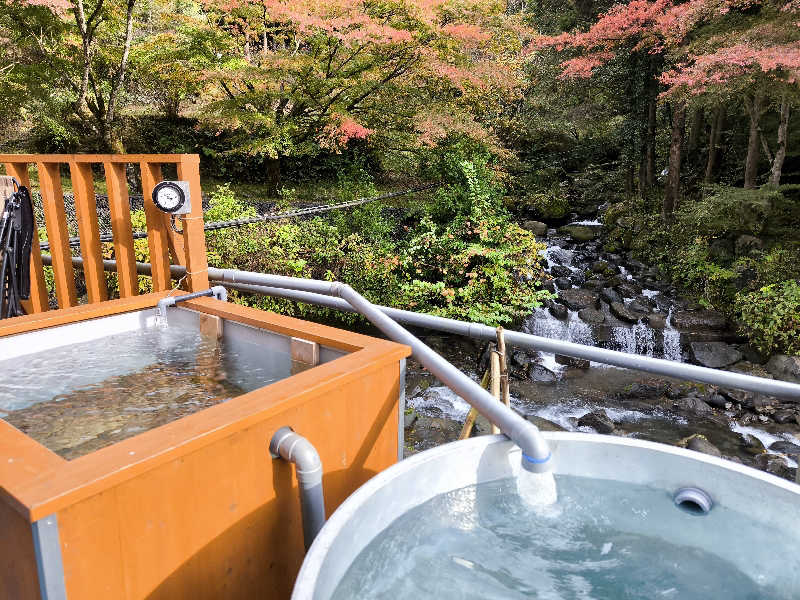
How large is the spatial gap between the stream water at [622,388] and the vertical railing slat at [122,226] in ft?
9.74

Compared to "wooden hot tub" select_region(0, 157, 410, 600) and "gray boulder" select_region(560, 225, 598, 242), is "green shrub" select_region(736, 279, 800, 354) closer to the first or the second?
"gray boulder" select_region(560, 225, 598, 242)

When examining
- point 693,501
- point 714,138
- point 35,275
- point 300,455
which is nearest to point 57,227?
point 35,275

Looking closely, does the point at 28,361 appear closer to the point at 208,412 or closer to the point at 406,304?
the point at 208,412

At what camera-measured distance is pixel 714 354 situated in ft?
26.6

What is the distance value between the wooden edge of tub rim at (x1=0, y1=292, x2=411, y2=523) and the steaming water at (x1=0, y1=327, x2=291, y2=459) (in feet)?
2.09

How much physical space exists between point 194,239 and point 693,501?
3003mm

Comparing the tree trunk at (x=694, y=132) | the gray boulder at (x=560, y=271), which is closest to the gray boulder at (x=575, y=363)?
the gray boulder at (x=560, y=271)

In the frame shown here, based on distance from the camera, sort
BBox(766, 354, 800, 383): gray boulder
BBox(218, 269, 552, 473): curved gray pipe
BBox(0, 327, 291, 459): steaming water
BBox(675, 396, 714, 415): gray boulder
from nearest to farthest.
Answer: BBox(218, 269, 552, 473): curved gray pipe < BBox(0, 327, 291, 459): steaming water < BBox(675, 396, 714, 415): gray boulder < BBox(766, 354, 800, 383): gray boulder

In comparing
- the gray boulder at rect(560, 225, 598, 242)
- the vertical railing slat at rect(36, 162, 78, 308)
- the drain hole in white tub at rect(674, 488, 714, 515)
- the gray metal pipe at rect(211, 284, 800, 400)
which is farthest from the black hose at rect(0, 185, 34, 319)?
the gray boulder at rect(560, 225, 598, 242)

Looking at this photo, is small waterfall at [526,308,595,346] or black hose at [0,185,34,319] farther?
small waterfall at [526,308,595,346]

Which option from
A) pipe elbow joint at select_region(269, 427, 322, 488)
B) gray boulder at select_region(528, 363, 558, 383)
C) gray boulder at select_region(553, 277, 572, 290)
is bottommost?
gray boulder at select_region(528, 363, 558, 383)

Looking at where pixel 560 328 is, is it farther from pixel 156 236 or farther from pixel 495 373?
pixel 495 373

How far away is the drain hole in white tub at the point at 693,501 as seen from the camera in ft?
5.19

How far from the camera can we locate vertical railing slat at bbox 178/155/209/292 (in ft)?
11.1
